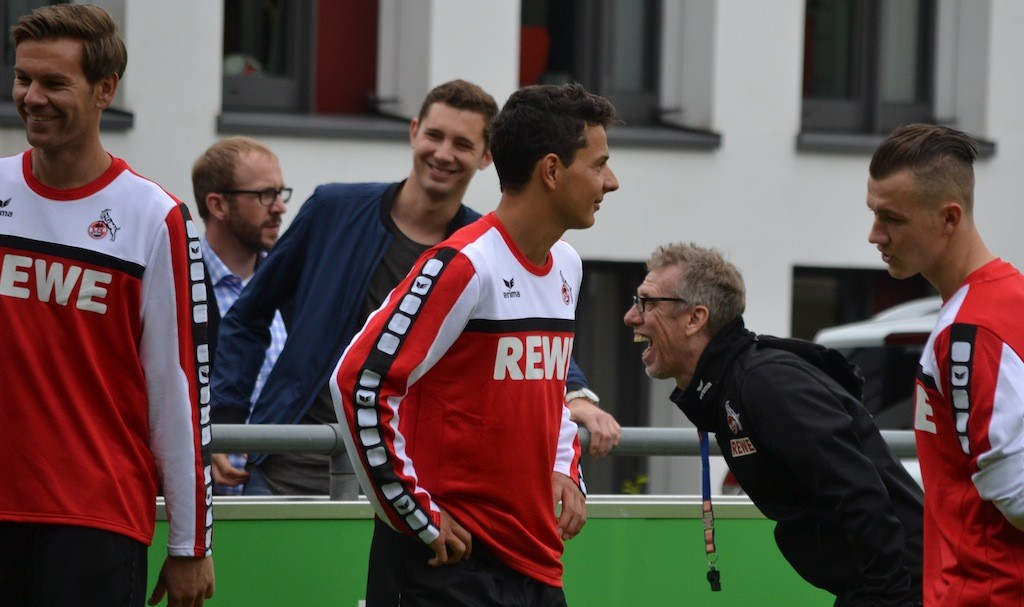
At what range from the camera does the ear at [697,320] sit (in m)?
4.61

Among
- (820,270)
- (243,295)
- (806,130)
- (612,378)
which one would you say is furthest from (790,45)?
(243,295)

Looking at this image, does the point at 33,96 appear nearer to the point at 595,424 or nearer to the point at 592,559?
the point at 595,424

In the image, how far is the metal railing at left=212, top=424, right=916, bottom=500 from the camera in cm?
448

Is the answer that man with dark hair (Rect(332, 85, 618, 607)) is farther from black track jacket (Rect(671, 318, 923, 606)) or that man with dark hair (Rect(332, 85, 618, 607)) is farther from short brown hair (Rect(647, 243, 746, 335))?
short brown hair (Rect(647, 243, 746, 335))

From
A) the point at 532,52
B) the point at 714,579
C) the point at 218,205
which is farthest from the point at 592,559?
the point at 532,52

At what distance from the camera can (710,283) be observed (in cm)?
465

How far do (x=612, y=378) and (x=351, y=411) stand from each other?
9.91 meters

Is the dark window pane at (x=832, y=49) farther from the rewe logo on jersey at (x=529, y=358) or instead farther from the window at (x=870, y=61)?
the rewe logo on jersey at (x=529, y=358)

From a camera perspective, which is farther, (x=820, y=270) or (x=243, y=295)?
(x=820, y=270)

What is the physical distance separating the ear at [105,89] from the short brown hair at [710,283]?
1711 mm

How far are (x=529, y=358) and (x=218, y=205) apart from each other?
8.46 feet

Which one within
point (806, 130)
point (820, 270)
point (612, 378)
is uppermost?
point (806, 130)

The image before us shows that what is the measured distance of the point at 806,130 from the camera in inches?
542

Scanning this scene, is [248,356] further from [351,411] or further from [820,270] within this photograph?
[820,270]
